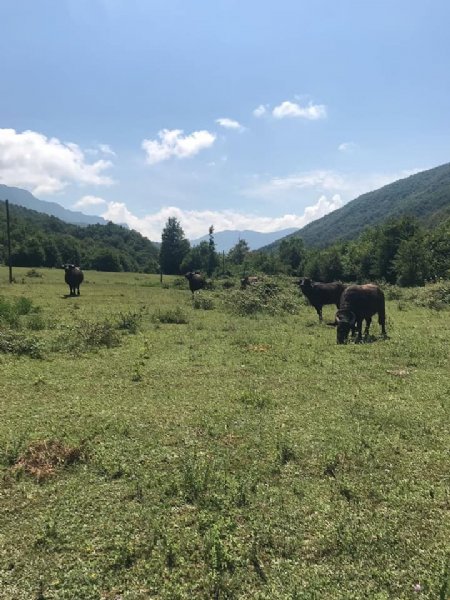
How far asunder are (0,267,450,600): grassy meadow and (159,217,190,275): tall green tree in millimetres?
85246

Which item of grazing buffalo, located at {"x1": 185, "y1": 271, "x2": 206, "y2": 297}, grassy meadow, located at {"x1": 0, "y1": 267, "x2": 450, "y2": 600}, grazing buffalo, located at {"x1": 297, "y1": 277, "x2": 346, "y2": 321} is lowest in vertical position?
grassy meadow, located at {"x1": 0, "y1": 267, "x2": 450, "y2": 600}

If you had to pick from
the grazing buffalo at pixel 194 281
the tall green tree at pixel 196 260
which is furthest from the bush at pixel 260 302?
the tall green tree at pixel 196 260

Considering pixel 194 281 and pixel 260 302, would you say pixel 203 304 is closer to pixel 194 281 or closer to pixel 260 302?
pixel 260 302

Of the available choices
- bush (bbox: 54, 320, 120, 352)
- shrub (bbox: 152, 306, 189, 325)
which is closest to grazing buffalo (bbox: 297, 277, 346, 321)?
shrub (bbox: 152, 306, 189, 325)

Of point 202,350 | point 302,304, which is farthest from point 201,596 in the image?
point 302,304

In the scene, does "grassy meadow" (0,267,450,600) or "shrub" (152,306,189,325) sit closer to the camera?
"grassy meadow" (0,267,450,600)

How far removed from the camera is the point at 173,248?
3858 inches

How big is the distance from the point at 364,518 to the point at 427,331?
1460cm

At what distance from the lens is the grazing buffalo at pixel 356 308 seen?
1582cm

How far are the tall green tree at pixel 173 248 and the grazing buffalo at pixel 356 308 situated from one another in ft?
268

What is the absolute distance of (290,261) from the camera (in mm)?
94500

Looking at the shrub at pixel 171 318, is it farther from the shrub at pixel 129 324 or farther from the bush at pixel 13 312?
the bush at pixel 13 312

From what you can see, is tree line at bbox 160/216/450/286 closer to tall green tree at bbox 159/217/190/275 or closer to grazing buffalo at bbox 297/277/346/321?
tall green tree at bbox 159/217/190/275

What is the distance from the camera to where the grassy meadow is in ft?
14.5
